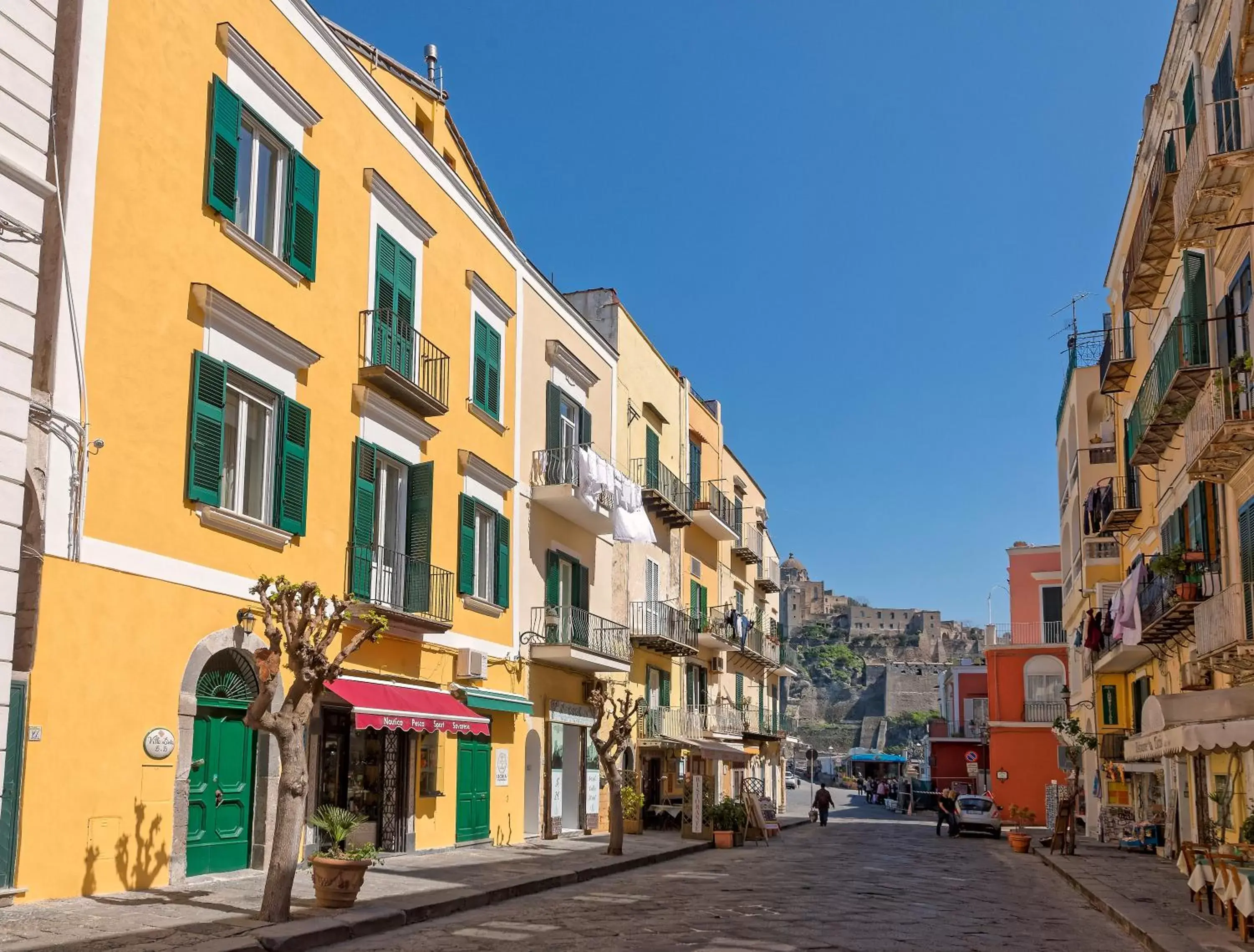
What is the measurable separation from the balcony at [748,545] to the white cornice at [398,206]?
22.0 metres

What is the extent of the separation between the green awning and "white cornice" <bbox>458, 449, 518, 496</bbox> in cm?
357

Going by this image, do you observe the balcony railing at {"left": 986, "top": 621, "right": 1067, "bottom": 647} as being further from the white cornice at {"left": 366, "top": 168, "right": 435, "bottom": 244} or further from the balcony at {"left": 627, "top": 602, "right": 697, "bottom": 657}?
the white cornice at {"left": 366, "top": 168, "right": 435, "bottom": 244}

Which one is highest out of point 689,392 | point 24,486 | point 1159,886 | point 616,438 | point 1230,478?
point 689,392

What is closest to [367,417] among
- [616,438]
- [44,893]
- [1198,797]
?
[44,893]

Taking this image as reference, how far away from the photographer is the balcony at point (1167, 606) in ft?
68.4

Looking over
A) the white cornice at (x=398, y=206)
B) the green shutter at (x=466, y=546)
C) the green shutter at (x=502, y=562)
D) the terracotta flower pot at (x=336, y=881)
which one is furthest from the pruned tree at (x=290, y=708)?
the green shutter at (x=502, y=562)

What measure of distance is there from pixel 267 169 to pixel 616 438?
1471cm

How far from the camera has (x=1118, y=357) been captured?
29891 millimetres

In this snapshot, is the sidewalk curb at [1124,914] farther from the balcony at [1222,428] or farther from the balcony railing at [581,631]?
the balcony railing at [581,631]

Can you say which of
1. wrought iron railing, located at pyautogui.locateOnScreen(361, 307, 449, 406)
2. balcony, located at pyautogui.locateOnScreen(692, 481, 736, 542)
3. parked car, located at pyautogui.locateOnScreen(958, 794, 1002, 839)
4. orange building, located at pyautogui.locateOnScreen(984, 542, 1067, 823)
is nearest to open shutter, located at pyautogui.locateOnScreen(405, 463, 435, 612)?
wrought iron railing, located at pyautogui.locateOnScreen(361, 307, 449, 406)

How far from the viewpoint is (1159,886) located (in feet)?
60.6

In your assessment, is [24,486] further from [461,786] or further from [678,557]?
[678,557]

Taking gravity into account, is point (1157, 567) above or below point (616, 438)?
below

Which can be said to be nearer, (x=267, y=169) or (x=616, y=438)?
(x=267, y=169)
